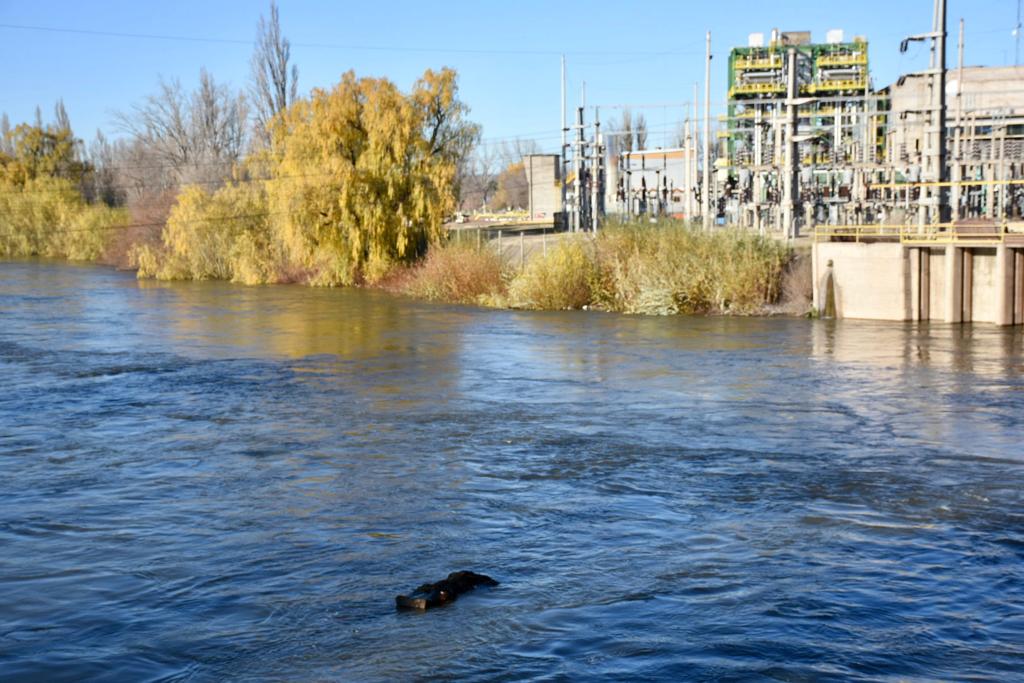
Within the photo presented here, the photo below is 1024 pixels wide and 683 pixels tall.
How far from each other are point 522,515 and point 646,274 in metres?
24.1

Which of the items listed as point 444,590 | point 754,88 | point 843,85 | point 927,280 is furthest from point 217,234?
point 444,590

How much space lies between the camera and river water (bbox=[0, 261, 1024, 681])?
9438mm

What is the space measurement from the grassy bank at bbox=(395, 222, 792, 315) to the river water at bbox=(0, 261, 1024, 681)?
8.27 m

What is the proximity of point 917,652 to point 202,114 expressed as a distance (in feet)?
284

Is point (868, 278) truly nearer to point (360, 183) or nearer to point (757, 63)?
point (360, 183)

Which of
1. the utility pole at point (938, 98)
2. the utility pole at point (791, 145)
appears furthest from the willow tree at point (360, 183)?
the utility pole at point (938, 98)

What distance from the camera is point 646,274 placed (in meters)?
36.8

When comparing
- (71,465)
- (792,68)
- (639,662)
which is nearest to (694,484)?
(639,662)

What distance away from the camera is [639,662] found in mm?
9086

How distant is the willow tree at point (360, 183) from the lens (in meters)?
48.9

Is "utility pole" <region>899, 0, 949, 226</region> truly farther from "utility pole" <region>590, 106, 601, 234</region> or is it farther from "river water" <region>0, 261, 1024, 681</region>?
"utility pole" <region>590, 106, 601, 234</region>

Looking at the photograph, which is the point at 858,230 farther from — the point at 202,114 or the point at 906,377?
the point at 202,114

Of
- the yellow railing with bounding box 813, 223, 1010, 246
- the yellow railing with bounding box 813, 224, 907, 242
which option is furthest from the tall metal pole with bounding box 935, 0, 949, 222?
the yellow railing with bounding box 813, 224, 907, 242

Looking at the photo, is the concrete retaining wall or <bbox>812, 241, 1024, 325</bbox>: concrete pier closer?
<bbox>812, 241, 1024, 325</bbox>: concrete pier
